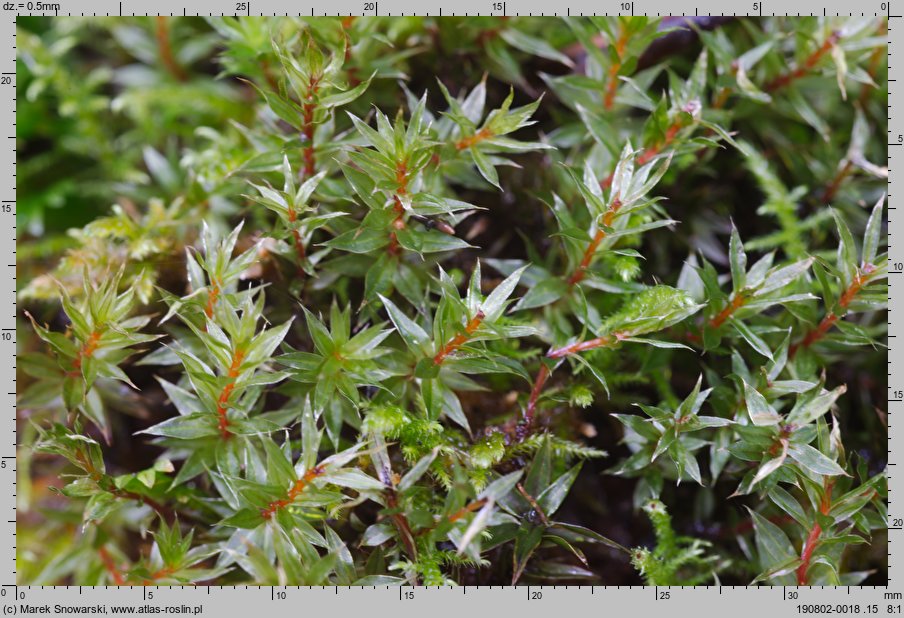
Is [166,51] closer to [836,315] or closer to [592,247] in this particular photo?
[592,247]

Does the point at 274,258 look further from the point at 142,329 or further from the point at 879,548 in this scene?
the point at 879,548

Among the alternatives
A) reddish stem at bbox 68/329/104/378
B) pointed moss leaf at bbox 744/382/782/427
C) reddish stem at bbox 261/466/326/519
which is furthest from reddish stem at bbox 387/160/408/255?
pointed moss leaf at bbox 744/382/782/427

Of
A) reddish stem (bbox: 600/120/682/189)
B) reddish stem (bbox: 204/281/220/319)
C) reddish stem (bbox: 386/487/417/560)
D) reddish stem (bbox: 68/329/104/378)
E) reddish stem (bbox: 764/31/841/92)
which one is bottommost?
reddish stem (bbox: 386/487/417/560)

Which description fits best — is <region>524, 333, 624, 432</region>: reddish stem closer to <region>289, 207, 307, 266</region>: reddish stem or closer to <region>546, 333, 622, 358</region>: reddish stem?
<region>546, 333, 622, 358</region>: reddish stem

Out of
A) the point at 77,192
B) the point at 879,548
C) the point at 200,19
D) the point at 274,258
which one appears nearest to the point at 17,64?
the point at 77,192

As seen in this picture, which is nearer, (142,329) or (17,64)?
(142,329)

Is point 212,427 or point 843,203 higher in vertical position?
point 843,203

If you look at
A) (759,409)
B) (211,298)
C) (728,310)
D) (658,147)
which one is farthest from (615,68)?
(211,298)
